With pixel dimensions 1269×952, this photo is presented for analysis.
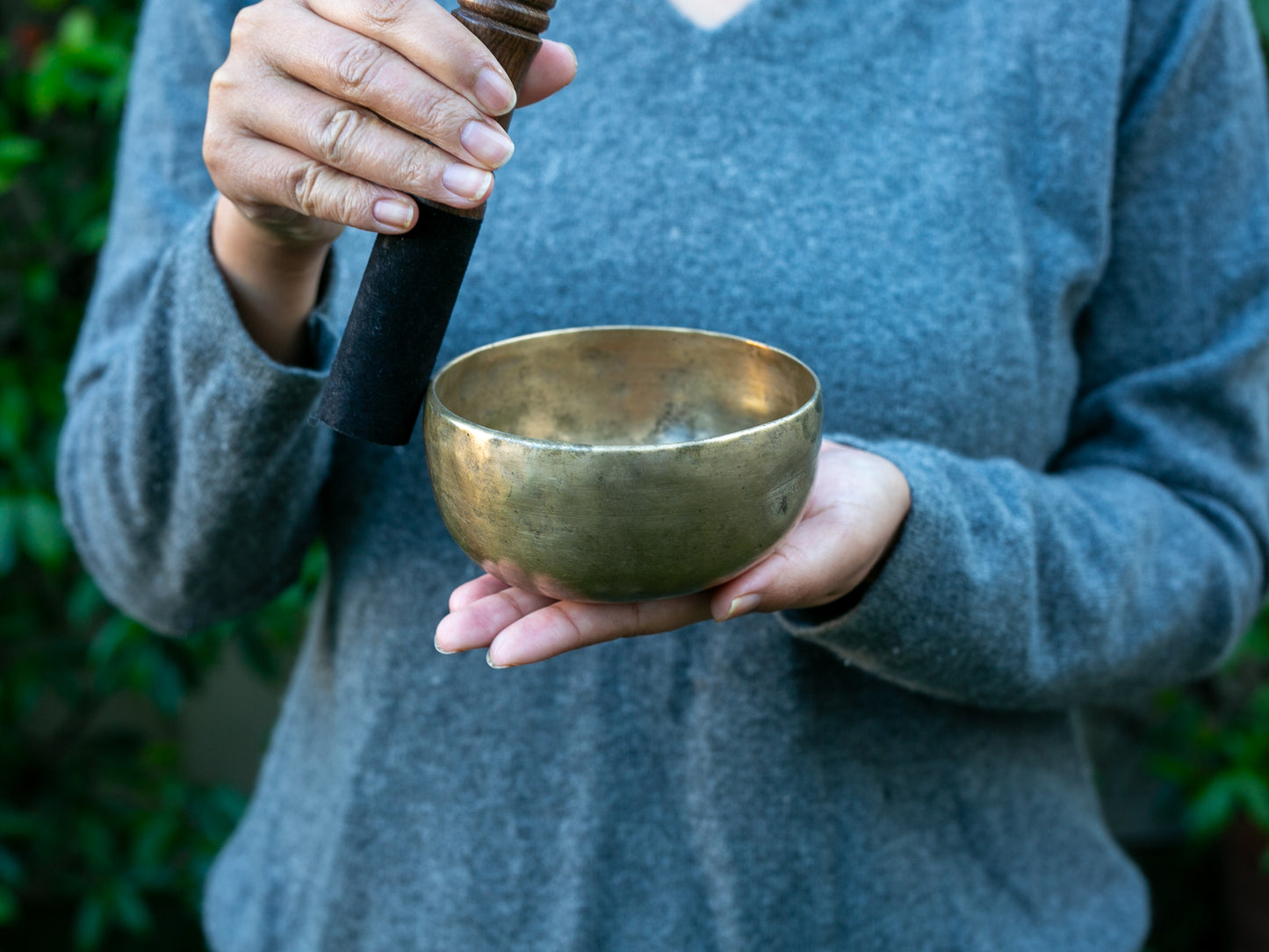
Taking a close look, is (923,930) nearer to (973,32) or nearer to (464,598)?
(464,598)

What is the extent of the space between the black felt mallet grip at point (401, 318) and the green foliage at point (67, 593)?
1.01 metres

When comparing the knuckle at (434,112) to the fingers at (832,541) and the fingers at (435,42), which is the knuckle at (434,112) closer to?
the fingers at (435,42)

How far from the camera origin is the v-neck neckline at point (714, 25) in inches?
41.6

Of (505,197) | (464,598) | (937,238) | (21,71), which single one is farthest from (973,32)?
(21,71)

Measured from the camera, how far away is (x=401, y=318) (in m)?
0.74

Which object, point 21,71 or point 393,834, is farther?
point 21,71

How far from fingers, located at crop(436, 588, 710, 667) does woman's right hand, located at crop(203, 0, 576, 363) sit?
0.27 meters

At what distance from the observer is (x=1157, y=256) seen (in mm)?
1146

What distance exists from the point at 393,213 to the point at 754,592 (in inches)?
14.0

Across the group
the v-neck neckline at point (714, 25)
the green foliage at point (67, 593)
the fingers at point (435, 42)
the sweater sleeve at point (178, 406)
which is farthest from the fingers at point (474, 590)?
the green foliage at point (67, 593)

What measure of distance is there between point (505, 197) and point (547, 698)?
508 millimetres

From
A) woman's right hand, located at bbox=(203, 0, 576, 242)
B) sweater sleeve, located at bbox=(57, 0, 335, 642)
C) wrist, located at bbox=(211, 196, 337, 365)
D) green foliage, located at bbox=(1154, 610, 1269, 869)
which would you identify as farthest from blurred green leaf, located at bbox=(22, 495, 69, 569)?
green foliage, located at bbox=(1154, 610, 1269, 869)

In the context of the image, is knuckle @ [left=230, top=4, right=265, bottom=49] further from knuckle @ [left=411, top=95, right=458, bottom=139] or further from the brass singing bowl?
the brass singing bowl

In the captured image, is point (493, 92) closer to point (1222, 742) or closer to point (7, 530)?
point (7, 530)
